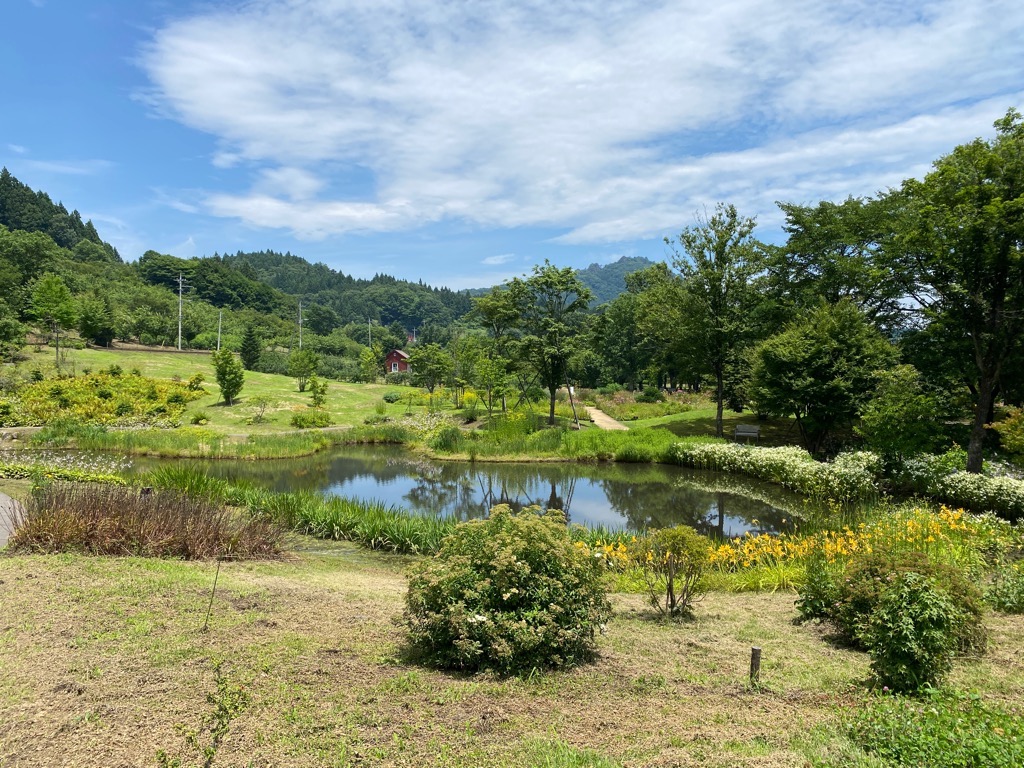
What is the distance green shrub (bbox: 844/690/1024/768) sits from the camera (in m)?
3.15

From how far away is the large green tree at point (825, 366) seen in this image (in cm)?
2073

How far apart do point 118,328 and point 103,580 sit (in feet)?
175

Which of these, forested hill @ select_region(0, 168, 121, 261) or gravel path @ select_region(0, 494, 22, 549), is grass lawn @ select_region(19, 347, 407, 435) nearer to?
gravel path @ select_region(0, 494, 22, 549)

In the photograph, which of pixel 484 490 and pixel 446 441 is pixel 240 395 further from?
pixel 484 490

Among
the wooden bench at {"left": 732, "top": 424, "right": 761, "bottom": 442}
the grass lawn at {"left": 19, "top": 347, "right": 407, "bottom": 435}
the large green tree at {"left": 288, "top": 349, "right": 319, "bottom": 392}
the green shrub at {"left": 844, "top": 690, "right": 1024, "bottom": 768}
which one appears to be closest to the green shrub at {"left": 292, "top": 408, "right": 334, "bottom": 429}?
the grass lawn at {"left": 19, "top": 347, "right": 407, "bottom": 435}

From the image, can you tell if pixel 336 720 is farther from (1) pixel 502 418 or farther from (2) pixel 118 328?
(2) pixel 118 328

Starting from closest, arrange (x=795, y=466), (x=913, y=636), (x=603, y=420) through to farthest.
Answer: (x=913, y=636), (x=795, y=466), (x=603, y=420)

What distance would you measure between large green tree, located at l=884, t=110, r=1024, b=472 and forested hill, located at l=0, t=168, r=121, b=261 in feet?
372

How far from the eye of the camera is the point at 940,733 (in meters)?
3.42

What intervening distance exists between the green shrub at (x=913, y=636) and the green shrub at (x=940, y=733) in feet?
0.86

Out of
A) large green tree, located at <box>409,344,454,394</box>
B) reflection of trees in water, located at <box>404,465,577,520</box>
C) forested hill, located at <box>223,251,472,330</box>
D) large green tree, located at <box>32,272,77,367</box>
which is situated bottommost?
reflection of trees in water, located at <box>404,465,577,520</box>

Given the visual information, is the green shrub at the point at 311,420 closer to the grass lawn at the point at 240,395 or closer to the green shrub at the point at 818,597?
the grass lawn at the point at 240,395

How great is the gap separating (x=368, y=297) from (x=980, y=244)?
160305 millimetres

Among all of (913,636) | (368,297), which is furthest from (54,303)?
(368,297)
